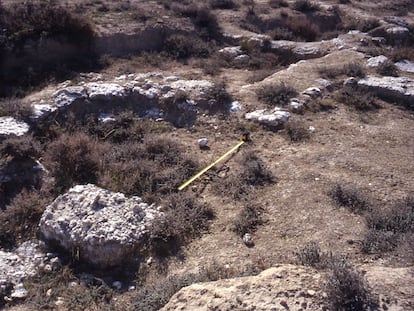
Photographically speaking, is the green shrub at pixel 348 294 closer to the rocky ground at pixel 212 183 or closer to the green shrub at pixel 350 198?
the rocky ground at pixel 212 183

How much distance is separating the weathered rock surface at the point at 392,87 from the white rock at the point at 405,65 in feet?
2.47

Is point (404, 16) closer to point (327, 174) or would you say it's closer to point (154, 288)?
point (327, 174)

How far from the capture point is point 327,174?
698 cm

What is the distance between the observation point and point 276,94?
905 cm

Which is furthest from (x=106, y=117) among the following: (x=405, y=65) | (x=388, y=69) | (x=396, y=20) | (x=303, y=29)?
(x=396, y=20)

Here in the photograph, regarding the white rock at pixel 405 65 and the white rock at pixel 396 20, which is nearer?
the white rock at pixel 405 65

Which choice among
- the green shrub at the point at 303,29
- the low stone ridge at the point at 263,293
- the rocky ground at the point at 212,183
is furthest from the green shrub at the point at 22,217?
the green shrub at the point at 303,29

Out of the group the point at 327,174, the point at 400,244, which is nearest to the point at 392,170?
the point at 327,174

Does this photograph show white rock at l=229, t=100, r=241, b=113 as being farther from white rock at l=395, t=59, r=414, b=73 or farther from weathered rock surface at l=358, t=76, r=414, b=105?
white rock at l=395, t=59, r=414, b=73

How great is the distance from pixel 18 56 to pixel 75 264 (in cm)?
661

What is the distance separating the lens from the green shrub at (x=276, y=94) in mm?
8969

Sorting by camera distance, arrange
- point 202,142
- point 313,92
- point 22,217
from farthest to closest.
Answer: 1. point 313,92
2. point 202,142
3. point 22,217

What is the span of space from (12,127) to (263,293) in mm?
5945

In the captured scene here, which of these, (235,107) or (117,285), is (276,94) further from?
(117,285)
